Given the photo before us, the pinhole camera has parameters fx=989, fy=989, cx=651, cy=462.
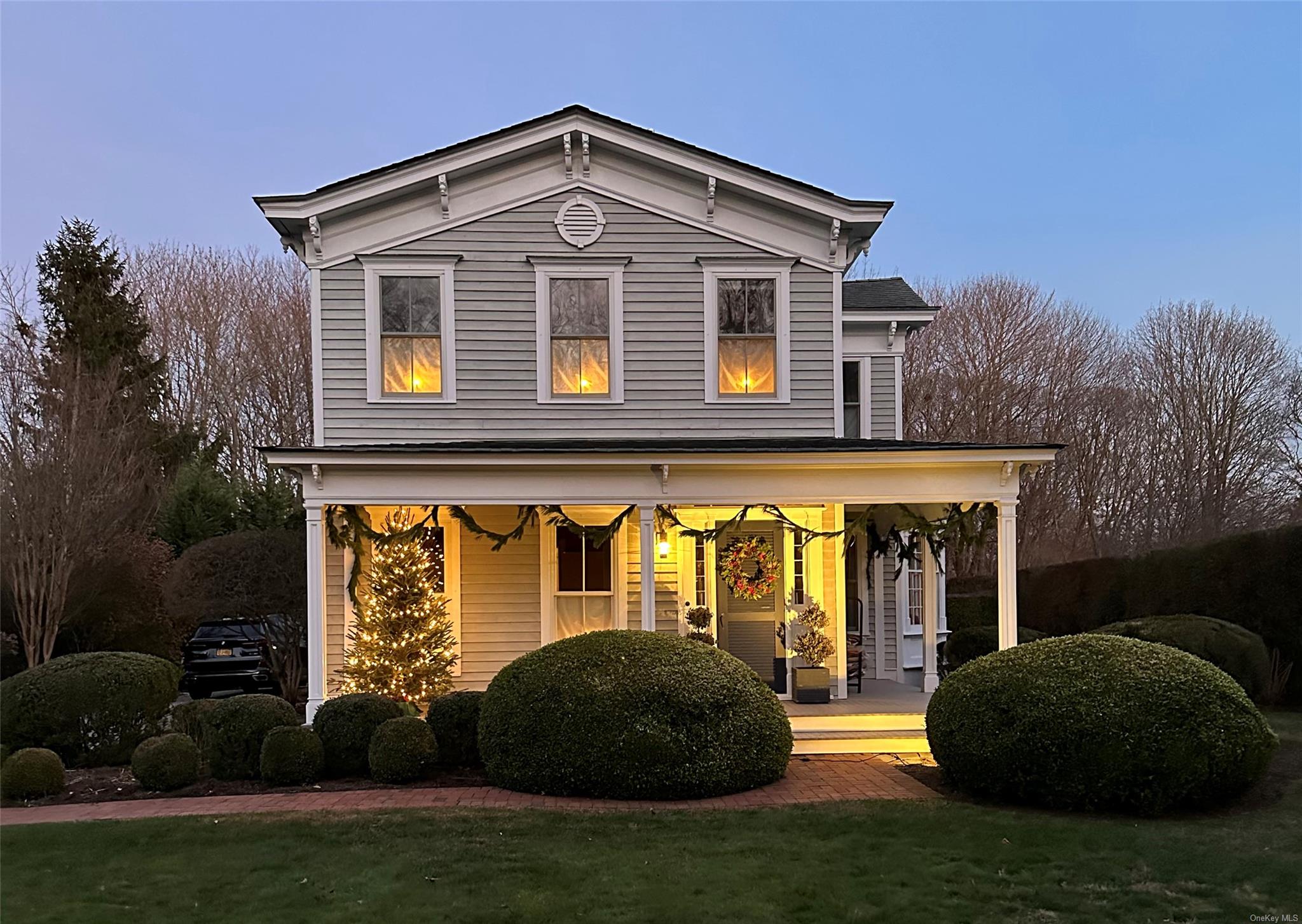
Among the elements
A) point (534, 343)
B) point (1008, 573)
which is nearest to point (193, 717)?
point (534, 343)

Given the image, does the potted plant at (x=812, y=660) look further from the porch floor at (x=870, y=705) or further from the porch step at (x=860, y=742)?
the porch step at (x=860, y=742)

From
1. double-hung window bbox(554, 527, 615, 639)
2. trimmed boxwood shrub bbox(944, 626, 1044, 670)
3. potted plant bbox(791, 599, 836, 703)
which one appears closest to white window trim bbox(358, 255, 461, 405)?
double-hung window bbox(554, 527, 615, 639)

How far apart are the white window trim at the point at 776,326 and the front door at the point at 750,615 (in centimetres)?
188

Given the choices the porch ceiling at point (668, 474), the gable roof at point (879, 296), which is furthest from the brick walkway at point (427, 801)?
the gable roof at point (879, 296)

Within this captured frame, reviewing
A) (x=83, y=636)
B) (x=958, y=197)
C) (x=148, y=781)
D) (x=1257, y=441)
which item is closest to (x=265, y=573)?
(x=83, y=636)

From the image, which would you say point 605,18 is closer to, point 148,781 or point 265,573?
point 265,573

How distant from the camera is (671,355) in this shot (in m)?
12.8

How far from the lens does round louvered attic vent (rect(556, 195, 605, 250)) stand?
12805 millimetres

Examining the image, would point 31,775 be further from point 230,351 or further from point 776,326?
point 230,351

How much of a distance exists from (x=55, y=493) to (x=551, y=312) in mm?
7346

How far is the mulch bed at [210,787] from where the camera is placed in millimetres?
8961

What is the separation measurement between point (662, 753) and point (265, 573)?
859cm

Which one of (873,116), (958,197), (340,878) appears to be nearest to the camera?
(340,878)

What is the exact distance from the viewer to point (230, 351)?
29922 millimetres
